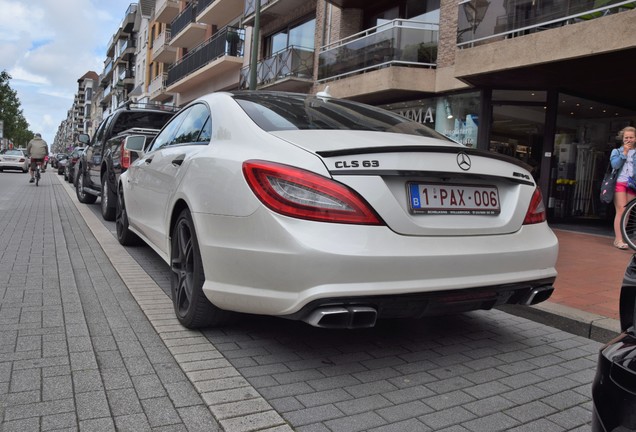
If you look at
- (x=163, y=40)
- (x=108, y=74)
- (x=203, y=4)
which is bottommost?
(x=203, y=4)

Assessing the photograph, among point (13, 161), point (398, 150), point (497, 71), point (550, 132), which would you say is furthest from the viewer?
point (13, 161)

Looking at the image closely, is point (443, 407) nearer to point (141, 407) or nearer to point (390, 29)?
point (141, 407)

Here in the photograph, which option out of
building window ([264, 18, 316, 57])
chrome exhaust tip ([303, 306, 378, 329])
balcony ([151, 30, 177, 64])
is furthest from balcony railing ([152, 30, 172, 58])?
chrome exhaust tip ([303, 306, 378, 329])

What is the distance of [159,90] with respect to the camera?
128ft

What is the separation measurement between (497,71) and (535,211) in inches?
307

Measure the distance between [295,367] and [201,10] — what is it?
2879 centimetres

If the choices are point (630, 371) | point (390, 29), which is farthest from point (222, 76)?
point (630, 371)

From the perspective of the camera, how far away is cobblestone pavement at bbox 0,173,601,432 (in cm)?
234

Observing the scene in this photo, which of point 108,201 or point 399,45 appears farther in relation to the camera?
point 399,45

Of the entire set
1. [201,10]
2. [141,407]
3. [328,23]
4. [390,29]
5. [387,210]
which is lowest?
[141,407]

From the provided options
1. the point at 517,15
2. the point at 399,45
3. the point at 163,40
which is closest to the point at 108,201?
the point at 517,15

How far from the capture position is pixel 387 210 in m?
2.57

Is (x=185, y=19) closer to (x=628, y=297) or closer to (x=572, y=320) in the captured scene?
(x=572, y=320)

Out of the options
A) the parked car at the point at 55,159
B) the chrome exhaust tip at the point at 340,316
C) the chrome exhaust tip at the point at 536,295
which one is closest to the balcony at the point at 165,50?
the parked car at the point at 55,159
